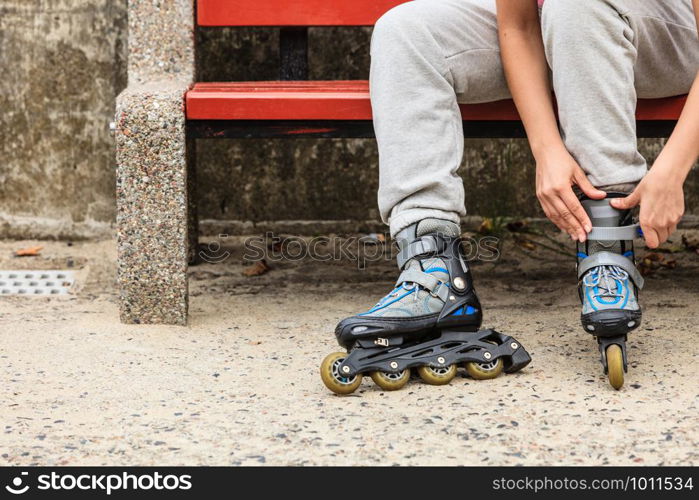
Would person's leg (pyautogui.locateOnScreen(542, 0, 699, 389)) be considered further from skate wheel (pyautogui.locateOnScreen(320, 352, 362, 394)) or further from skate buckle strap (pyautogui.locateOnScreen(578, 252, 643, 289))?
skate wheel (pyautogui.locateOnScreen(320, 352, 362, 394))

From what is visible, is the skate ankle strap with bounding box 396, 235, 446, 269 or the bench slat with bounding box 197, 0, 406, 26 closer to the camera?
the skate ankle strap with bounding box 396, 235, 446, 269

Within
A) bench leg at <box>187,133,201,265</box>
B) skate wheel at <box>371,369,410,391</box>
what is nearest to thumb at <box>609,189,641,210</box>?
skate wheel at <box>371,369,410,391</box>

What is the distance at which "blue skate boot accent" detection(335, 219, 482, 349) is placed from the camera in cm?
201

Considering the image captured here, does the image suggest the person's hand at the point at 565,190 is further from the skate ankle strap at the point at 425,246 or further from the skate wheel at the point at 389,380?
the skate wheel at the point at 389,380

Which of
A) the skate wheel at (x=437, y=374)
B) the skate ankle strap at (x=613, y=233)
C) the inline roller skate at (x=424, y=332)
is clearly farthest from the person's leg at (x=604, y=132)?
the skate wheel at (x=437, y=374)

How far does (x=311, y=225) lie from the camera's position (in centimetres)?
378

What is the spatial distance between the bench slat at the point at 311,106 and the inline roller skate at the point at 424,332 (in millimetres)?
445

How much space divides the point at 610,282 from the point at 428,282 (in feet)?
1.27

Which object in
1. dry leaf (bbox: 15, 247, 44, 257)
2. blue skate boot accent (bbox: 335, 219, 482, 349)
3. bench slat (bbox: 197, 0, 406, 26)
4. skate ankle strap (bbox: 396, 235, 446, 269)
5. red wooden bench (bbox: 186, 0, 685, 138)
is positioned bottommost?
dry leaf (bbox: 15, 247, 44, 257)

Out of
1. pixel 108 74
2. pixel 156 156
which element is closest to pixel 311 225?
pixel 108 74

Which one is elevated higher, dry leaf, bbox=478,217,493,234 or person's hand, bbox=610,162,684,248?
person's hand, bbox=610,162,684,248

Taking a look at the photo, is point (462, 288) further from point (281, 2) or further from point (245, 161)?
point (245, 161)

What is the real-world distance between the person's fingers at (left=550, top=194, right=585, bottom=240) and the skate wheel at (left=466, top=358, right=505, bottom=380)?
1.09ft

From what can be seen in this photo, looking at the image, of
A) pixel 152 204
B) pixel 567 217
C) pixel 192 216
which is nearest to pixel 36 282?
pixel 192 216
